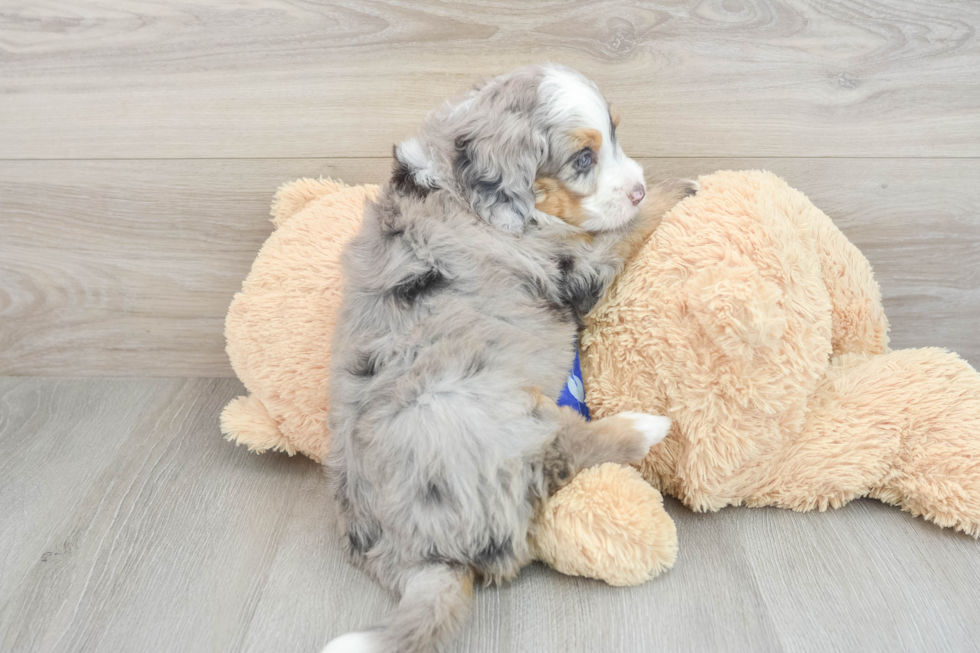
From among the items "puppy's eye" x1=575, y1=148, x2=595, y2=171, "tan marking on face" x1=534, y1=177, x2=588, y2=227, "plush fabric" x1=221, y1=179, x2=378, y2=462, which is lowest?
"plush fabric" x1=221, y1=179, x2=378, y2=462

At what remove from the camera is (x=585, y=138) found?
4.63ft

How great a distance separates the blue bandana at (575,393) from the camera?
4.82ft

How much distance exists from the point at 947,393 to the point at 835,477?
0.30m

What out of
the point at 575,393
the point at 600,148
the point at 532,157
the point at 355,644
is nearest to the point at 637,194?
the point at 600,148

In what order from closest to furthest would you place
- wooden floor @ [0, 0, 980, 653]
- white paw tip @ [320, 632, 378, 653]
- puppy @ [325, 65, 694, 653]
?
1. white paw tip @ [320, 632, 378, 653]
2. puppy @ [325, 65, 694, 653]
3. wooden floor @ [0, 0, 980, 653]

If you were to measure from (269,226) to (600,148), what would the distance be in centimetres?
102

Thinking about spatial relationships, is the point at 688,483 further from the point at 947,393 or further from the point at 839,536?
the point at 947,393

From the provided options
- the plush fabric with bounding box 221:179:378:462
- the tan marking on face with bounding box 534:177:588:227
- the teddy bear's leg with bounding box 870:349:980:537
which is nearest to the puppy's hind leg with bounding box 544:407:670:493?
the tan marking on face with bounding box 534:177:588:227

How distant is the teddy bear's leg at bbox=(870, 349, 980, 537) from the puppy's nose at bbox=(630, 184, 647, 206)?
66cm

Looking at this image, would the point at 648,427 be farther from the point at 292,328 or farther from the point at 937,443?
the point at 292,328

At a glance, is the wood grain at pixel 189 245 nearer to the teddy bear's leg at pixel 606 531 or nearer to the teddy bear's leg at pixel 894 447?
the teddy bear's leg at pixel 894 447

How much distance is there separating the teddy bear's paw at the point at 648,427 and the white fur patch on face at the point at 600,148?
0.39 meters

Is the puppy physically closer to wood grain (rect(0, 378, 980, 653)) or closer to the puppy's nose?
the puppy's nose

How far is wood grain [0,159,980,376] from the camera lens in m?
1.90
